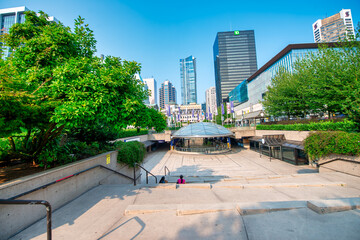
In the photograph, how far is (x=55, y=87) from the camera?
371 cm

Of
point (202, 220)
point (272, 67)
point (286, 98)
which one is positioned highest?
point (272, 67)

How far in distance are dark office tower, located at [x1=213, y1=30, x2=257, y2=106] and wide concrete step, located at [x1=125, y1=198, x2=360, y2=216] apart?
357 ft

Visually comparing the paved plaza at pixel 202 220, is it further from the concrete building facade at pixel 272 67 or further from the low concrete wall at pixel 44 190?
the concrete building facade at pixel 272 67

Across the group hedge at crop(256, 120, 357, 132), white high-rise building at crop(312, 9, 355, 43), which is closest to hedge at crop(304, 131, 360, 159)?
hedge at crop(256, 120, 357, 132)

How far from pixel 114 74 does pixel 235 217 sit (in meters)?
4.72

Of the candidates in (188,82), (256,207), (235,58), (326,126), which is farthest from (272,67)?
(188,82)

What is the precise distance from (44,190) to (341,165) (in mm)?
14775

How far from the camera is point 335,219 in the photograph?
10.2 ft

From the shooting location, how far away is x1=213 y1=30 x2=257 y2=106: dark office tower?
106625mm

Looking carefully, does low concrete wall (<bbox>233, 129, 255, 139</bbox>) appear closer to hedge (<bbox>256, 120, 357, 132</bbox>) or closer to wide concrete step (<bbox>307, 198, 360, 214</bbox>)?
hedge (<bbox>256, 120, 357, 132</bbox>)

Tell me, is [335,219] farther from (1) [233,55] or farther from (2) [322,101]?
(1) [233,55]

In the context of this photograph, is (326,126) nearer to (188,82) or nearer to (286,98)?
(286,98)

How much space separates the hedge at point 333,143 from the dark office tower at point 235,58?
10040cm

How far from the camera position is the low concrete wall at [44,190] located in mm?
3189
